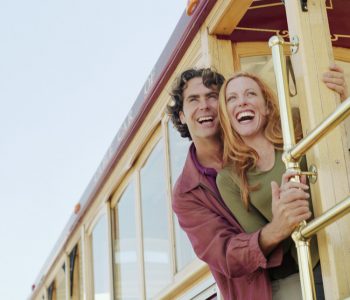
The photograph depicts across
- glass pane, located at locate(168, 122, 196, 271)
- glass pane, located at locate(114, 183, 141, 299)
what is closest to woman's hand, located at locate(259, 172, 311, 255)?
glass pane, located at locate(168, 122, 196, 271)

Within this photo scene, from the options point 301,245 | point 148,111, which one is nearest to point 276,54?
point 301,245

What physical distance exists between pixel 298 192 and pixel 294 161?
0.09m

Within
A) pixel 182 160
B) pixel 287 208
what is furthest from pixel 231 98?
pixel 182 160

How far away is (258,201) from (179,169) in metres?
1.21

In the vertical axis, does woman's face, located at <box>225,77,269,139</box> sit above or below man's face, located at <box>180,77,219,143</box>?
below

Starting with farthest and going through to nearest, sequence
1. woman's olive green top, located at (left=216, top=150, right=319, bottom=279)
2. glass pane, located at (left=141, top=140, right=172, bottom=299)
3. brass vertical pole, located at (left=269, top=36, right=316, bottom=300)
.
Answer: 1. glass pane, located at (left=141, top=140, right=172, bottom=299)
2. woman's olive green top, located at (left=216, top=150, right=319, bottom=279)
3. brass vertical pole, located at (left=269, top=36, right=316, bottom=300)

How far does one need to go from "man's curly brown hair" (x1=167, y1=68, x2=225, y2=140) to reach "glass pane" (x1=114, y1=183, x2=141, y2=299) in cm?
138

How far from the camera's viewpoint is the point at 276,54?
7.92 ft

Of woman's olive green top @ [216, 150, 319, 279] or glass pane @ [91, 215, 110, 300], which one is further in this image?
glass pane @ [91, 215, 110, 300]

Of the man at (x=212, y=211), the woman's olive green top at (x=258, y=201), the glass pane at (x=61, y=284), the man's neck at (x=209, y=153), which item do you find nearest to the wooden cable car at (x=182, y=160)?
the man at (x=212, y=211)

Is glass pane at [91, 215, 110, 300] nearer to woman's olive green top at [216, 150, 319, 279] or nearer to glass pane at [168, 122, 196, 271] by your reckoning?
glass pane at [168, 122, 196, 271]

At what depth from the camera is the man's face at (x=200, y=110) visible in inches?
119

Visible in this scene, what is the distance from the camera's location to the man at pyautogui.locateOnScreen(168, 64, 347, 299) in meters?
2.43

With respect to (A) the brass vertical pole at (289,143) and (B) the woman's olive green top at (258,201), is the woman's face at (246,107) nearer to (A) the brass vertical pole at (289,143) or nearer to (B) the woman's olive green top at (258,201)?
(B) the woman's olive green top at (258,201)
